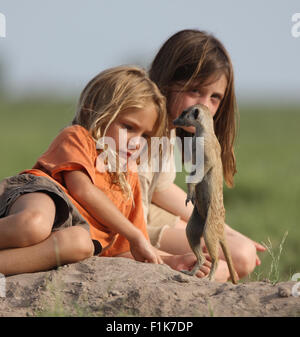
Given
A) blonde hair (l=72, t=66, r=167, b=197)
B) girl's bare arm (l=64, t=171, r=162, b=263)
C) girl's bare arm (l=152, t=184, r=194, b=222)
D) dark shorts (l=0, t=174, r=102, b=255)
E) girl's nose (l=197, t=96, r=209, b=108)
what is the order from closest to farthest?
dark shorts (l=0, t=174, r=102, b=255), girl's bare arm (l=64, t=171, r=162, b=263), blonde hair (l=72, t=66, r=167, b=197), girl's nose (l=197, t=96, r=209, b=108), girl's bare arm (l=152, t=184, r=194, b=222)

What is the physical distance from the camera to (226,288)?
3320mm

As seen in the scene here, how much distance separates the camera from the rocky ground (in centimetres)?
310

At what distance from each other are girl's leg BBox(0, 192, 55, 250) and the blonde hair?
0.83 m

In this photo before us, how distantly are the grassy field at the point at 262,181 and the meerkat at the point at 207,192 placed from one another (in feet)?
1.84

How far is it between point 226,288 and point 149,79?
1902 millimetres

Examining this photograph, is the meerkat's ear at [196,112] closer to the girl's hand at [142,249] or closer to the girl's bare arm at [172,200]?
the girl's hand at [142,249]

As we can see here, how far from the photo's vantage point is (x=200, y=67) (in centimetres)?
469

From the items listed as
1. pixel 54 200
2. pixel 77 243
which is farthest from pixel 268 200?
pixel 77 243

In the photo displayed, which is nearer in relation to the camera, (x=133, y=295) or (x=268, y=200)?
(x=133, y=295)

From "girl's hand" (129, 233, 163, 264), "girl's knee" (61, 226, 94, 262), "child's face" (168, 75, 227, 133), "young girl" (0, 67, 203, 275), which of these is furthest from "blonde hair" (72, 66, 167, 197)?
"girl's knee" (61, 226, 94, 262)

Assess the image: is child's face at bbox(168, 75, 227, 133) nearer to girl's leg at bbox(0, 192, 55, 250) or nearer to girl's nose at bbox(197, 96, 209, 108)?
girl's nose at bbox(197, 96, 209, 108)

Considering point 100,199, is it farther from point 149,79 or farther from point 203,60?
point 203,60

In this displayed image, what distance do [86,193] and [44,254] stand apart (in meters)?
0.53

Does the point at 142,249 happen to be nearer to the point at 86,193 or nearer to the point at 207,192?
the point at 86,193
